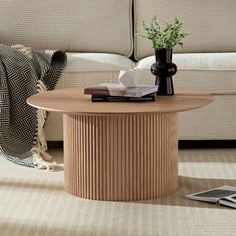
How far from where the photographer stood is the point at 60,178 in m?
3.62

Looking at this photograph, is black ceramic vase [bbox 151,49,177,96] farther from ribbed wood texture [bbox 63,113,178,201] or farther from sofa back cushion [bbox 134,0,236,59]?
sofa back cushion [bbox 134,0,236,59]

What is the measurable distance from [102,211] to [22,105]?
110 cm

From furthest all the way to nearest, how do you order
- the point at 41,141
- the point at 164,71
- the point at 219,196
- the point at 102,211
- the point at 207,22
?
1. the point at 207,22
2. the point at 41,141
3. the point at 164,71
4. the point at 219,196
5. the point at 102,211

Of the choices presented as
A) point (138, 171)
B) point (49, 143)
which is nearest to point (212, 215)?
point (138, 171)

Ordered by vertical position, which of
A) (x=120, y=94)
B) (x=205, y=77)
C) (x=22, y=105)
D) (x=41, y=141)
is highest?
(x=120, y=94)

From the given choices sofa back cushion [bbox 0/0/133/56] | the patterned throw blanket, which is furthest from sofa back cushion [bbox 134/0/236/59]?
the patterned throw blanket

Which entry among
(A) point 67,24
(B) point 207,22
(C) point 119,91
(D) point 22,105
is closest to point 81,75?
(D) point 22,105

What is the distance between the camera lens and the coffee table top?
3.13 metres

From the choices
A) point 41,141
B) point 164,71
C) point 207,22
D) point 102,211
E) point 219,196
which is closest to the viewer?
point 102,211

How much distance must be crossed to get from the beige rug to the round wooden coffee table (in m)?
0.06

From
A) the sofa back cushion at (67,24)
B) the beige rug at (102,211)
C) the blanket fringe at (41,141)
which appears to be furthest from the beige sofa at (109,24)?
the beige rug at (102,211)

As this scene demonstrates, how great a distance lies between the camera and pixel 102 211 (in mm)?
3135

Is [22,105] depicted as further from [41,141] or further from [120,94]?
[120,94]

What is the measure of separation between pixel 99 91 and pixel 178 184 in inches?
22.1
